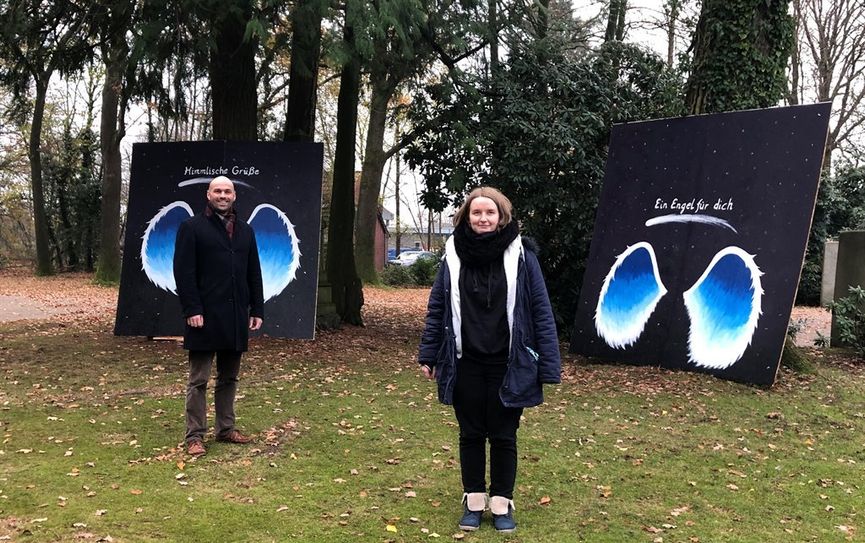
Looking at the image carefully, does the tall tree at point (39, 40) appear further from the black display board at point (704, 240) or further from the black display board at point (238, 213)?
the black display board at point (704, 240)

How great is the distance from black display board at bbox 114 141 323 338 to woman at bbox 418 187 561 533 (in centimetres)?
524

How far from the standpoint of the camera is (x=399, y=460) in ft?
16.0

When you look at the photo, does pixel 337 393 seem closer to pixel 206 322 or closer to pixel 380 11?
pixel 206 322

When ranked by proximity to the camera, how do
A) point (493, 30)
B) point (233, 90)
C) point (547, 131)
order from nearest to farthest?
point (233, 90) → point (547, 131) → point (493, 30)

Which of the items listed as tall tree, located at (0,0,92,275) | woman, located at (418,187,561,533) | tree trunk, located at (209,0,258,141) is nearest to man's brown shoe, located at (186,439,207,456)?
woman, located at (418,187,561,533)

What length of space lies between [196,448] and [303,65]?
4.90m

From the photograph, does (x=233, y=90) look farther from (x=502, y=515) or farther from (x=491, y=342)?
(x=502, y=515)

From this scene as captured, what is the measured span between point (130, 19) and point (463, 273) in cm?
690

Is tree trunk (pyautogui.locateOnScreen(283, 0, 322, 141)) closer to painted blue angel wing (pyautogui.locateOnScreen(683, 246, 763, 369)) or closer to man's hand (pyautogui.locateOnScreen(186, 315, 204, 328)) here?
man's hand (pyautogui.locateOnScreen(186, 315, 204, 328))

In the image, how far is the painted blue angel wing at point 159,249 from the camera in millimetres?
9016

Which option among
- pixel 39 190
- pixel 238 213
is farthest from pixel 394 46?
pixel 39 190

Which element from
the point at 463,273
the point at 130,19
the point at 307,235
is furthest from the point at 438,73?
the point at 463,273

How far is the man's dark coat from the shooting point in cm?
471

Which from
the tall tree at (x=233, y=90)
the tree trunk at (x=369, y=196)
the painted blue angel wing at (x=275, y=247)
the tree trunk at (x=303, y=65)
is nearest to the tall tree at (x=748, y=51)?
the tree trunk at (x=303, y=65)
